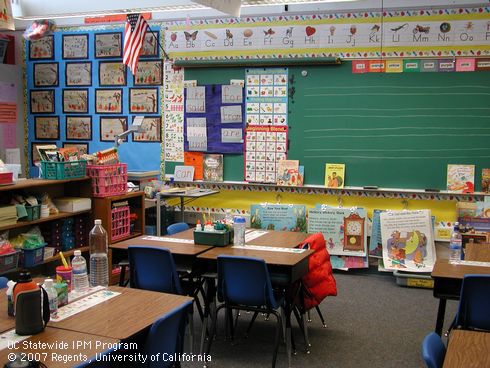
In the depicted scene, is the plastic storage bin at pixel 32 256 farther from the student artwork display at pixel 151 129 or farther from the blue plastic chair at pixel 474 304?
the blue plastic chair at pixel 474 304

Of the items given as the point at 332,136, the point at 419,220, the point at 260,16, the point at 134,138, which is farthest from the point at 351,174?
the point at 134,138

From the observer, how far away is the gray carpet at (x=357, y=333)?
4320 mm

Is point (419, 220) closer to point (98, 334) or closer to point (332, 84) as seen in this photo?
point (332, 84)

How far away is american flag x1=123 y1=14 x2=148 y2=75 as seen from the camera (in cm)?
719

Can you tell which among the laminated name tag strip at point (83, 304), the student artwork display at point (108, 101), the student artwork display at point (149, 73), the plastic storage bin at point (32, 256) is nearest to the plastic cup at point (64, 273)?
the laminated name tag strip at point (83, 304)

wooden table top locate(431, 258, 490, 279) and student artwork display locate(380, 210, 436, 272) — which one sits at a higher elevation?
wooden table top locate(431, 258, 490, 279)

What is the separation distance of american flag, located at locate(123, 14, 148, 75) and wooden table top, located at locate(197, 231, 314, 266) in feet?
10.7

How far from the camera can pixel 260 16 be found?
23.0 ft

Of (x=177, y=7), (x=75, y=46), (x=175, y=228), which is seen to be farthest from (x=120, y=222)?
(x=75, y=46)

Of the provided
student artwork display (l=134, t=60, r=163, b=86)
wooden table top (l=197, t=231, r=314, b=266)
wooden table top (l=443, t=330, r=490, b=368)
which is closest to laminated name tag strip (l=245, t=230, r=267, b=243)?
wooden table top (l=197, t=231, r=314, b=266)

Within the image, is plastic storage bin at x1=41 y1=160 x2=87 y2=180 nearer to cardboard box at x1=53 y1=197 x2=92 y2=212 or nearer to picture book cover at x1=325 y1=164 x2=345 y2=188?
cardboard box at x1=53 y1=197 x2=92 y2=212

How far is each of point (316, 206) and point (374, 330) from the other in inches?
88.5

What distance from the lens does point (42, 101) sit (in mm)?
8320

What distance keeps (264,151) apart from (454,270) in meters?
3.52
